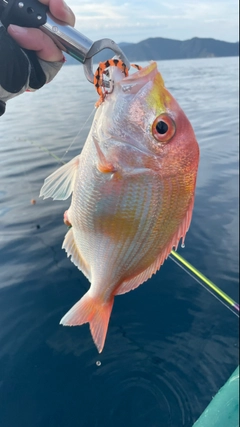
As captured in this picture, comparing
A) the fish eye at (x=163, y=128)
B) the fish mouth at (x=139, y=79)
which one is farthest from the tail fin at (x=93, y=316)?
the fish mouth at (x=139, y=79)

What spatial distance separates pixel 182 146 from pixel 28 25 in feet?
2.70

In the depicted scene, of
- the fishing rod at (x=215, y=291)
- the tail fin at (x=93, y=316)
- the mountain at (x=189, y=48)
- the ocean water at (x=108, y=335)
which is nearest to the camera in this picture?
the tail fin at (x=93, y=316)

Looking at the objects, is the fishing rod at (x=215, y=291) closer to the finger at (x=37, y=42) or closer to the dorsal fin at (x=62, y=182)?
the dorsal fin at (x=62, y=182)

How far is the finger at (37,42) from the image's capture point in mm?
1468

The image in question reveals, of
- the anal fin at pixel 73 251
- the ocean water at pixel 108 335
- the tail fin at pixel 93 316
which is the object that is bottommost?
the ocean water at pixel 108 335

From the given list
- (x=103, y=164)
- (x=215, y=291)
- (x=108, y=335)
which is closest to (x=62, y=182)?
(x=103, y=164)

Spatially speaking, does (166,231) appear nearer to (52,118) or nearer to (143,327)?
(143,327)

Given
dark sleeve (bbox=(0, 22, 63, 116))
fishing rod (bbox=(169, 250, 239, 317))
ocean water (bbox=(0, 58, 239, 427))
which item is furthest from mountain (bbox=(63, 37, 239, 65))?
dark sleeve (bbox=(0, 22, 63, 116))

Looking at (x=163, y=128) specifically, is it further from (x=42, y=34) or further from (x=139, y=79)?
(x=42, y=34)

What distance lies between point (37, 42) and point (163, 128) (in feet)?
2.27

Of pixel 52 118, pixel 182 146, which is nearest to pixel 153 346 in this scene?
pixel 182 146

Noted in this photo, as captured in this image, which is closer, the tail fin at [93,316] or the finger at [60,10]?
the finger at [60,10]

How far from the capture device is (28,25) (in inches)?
57.6

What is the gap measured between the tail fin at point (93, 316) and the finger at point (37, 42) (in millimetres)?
1163
